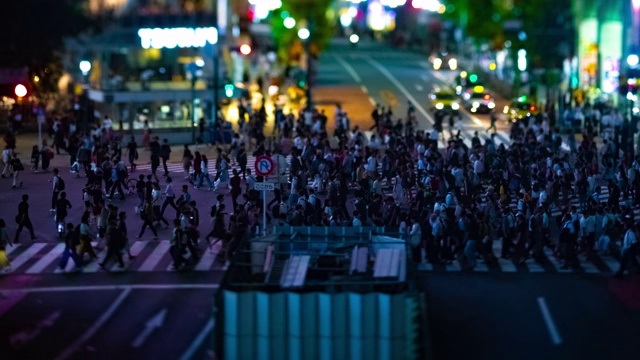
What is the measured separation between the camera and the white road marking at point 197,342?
21156 mm

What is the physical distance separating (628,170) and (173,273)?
1557 cm

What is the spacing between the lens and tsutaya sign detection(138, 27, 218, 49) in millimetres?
61781

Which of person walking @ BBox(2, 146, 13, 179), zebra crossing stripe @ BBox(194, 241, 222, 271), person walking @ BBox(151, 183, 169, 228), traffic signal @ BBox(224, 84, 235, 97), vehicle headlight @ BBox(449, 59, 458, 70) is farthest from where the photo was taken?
vehicle headlight @ BBox(449, 59, 458, 70)

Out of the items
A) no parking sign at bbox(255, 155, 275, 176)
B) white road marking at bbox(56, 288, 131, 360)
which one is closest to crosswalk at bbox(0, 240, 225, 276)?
no parking sign at bbox(255, 155, 275, 176)

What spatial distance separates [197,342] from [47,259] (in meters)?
8.58

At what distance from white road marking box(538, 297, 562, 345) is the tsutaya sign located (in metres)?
38.4

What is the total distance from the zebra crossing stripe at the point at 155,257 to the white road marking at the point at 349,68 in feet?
171

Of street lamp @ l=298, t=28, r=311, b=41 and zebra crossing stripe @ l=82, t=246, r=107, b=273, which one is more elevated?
street lamp @ l=298, t=28, r=311, b=41

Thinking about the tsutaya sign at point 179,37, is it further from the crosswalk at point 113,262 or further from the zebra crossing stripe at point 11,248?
the crosswalk at point 113,262

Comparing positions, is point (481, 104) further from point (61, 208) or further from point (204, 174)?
point (61, 208)

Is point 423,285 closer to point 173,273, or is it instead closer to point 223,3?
point 173,273

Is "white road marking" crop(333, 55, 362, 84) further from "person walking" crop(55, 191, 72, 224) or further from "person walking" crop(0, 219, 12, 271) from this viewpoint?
"person walking" crop(0, 219, 12, 271)

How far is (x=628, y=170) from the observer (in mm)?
37188

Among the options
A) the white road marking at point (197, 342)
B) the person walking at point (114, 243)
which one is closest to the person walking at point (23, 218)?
the person walking at point (114, 243)
